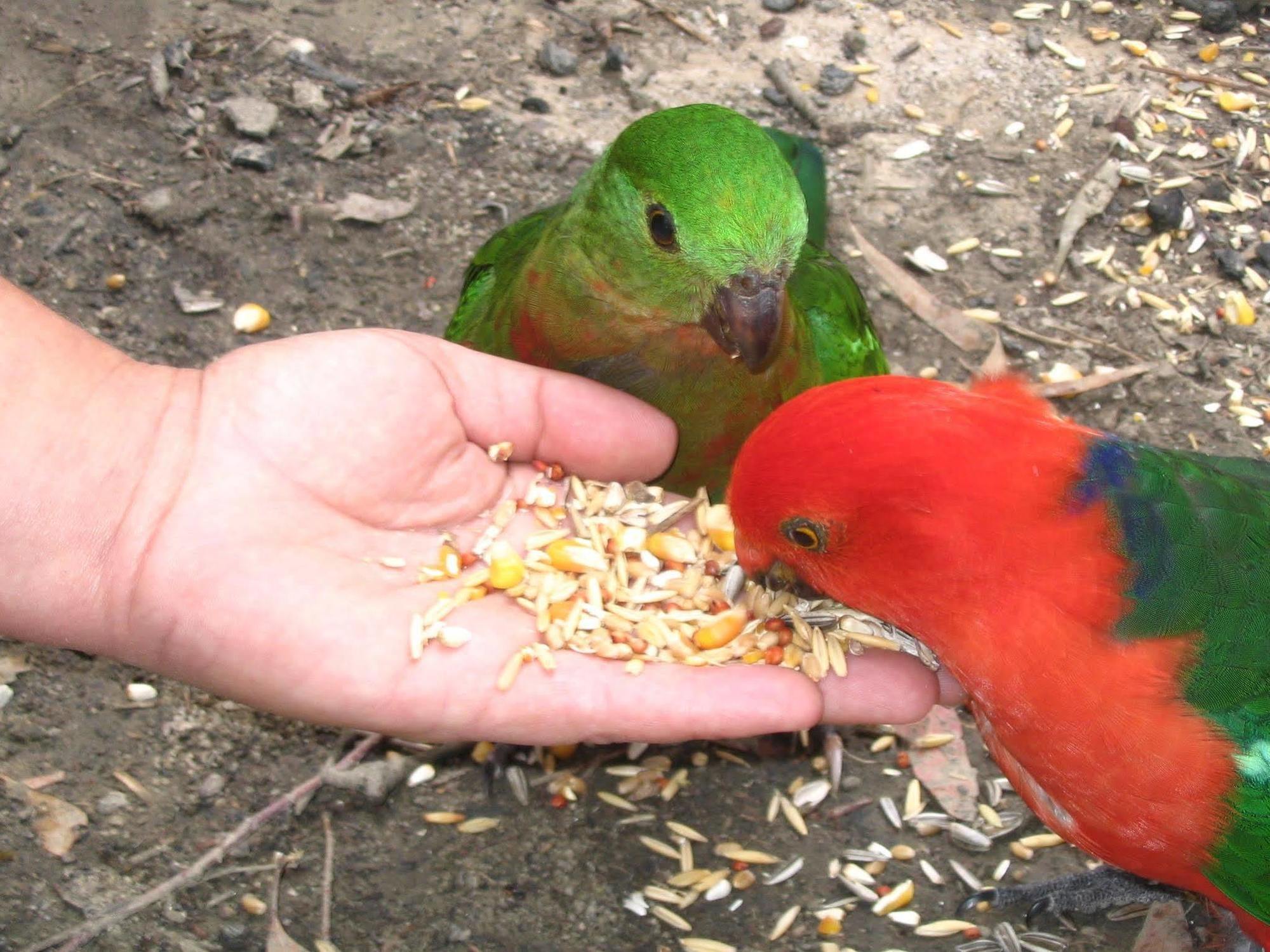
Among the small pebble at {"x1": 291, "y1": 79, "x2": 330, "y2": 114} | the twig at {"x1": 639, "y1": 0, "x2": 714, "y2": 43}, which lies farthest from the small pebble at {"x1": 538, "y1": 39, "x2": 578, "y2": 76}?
the small pebble at {"x1": 291, "y1": 79, "x2": 330, "y2": 114}

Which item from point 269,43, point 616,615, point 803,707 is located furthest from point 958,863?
point 269,43

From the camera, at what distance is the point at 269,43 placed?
17.1 ft

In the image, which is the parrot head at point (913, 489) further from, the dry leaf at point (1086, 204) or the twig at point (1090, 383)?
the dry leaf at point (1086, 204)

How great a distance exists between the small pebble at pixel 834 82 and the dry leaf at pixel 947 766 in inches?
118

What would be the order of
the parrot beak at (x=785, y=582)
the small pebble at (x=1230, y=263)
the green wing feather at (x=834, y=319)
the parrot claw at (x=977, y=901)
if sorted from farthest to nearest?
the small pebble at (x=1230, y=263) → the green wing feather at (x=834, y=319) → the parrot claw at (x=977, y=901) → the parrot beak at (x=785, y=582)

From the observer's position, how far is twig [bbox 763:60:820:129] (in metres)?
5.34

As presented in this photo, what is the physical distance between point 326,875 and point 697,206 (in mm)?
2076

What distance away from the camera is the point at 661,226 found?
3008 mm

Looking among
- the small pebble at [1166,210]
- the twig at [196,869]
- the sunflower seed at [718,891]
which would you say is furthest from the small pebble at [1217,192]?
the twig at [196,869]

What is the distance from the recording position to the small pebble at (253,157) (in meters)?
4.81

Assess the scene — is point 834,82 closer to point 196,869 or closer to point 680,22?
point 680,22

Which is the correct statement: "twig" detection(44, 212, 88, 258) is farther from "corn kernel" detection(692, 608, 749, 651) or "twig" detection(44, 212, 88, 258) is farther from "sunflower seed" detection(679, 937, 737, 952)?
"sunflower seed" detection(679, 937, 737, 952)

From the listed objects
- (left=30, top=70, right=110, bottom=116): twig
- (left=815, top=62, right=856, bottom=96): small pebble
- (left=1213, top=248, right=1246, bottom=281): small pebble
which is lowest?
(left=1213, top=248, right=1246, bottom=281): small pebble

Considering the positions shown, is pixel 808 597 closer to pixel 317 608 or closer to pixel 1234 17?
pixel 317 608
